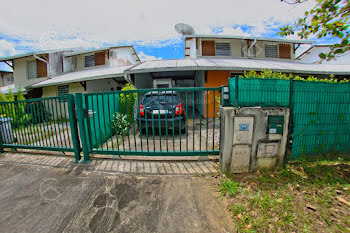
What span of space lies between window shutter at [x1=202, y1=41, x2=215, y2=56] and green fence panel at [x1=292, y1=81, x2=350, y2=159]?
8.61 meters

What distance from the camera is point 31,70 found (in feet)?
42.4

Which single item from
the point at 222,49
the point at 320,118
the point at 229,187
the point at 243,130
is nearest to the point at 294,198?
the point at 229,187

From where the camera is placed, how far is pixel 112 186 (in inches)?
97.6

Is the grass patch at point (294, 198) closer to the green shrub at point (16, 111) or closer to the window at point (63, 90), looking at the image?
the green shrub at point (16, 111)

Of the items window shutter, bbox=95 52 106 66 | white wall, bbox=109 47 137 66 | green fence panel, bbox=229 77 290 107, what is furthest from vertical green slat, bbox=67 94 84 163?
window shutter, bbox=95 52 106 66

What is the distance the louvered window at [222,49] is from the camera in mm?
10789

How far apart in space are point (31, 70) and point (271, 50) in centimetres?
2106

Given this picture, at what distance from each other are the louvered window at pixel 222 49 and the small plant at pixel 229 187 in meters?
10.4

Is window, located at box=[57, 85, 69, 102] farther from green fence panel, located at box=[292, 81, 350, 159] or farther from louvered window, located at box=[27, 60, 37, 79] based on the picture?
green fence panel, located at box=[292, 81, 350, 159]

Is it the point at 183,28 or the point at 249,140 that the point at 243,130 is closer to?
the point at 249,140

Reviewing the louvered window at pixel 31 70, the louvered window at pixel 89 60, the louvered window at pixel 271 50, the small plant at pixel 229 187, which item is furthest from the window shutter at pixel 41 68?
the louvered window at pixel 271 50

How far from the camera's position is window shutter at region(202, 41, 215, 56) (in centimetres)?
1054

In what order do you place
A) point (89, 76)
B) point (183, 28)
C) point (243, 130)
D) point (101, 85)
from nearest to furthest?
point (243, 130)
point (89, 76)
point (101, 85)
point (183, 28)

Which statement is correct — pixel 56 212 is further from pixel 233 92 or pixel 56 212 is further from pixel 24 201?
pixel 233 92
